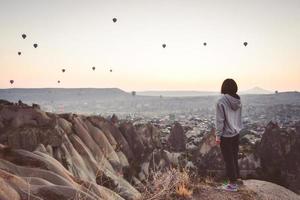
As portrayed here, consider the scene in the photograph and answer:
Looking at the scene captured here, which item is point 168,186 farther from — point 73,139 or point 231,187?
point 73,139

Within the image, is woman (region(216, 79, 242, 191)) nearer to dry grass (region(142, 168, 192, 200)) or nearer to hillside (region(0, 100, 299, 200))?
hillside (region(0, 100, 299, 200))

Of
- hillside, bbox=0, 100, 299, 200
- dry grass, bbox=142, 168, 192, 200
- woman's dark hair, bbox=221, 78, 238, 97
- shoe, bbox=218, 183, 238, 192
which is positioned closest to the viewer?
hillside, bbox=0, 100, 299, 200

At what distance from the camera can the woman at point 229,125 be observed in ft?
23.6

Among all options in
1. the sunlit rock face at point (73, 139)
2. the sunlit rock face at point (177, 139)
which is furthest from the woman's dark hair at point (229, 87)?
the sunlit rock face at point (177, 139)

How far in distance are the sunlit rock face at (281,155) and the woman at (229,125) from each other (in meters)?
32.5

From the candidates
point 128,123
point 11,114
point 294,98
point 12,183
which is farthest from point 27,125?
point 294,98

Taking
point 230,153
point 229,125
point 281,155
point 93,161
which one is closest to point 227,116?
point 229,125

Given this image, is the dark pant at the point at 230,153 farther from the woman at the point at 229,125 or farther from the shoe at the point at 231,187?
the shoe at the point at 231,187

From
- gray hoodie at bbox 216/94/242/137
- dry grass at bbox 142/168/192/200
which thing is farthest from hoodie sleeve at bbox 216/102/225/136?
dry grass at bbox 142/168/192/200

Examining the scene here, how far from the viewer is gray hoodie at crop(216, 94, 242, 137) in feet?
23.5

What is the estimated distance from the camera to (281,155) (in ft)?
134

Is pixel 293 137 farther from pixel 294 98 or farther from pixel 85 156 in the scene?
pixel 294 98

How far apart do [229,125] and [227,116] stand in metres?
0.18

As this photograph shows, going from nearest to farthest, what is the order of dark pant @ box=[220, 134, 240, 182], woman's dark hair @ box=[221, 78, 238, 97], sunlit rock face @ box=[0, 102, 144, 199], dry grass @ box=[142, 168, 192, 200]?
dry grass @ box=[142, 168, 192, 200] < dark pant @ box=[220, 134, 240, 182] < woman's dark hair @ box=[221, 78, 238, 97] < sunlit rock face @ box=[0, 102, 144, 199]
